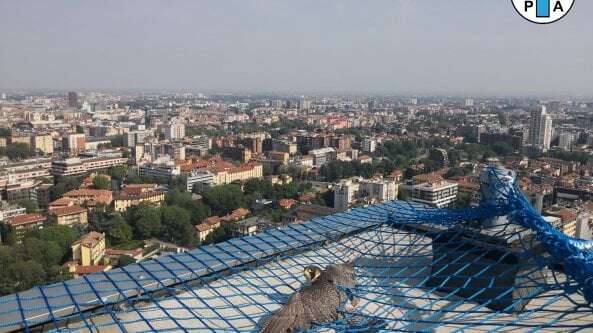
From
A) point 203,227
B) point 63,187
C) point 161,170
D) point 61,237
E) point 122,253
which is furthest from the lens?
point 161,170

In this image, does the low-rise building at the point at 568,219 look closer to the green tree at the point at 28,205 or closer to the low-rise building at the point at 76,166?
the green tree at the point at 28,205

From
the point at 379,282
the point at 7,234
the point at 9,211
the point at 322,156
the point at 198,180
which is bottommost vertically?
the point at 7,234

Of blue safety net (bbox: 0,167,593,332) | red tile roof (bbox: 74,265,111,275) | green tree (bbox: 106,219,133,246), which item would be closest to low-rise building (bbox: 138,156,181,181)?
green tree (bbox: 106,219,133,246)

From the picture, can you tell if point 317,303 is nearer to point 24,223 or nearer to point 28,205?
point 24,223

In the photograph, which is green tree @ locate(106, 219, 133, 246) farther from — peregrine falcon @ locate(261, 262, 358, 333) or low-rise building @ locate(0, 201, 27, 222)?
peregrine falcon @ locate(261, 262, 358, 333)

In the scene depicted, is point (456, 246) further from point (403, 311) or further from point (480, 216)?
point (403, 311)

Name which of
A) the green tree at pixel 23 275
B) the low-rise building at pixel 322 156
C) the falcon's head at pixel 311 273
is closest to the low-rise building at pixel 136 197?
the green tree at pixel 23 275

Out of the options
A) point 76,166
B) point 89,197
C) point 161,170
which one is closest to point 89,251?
point 89,197
